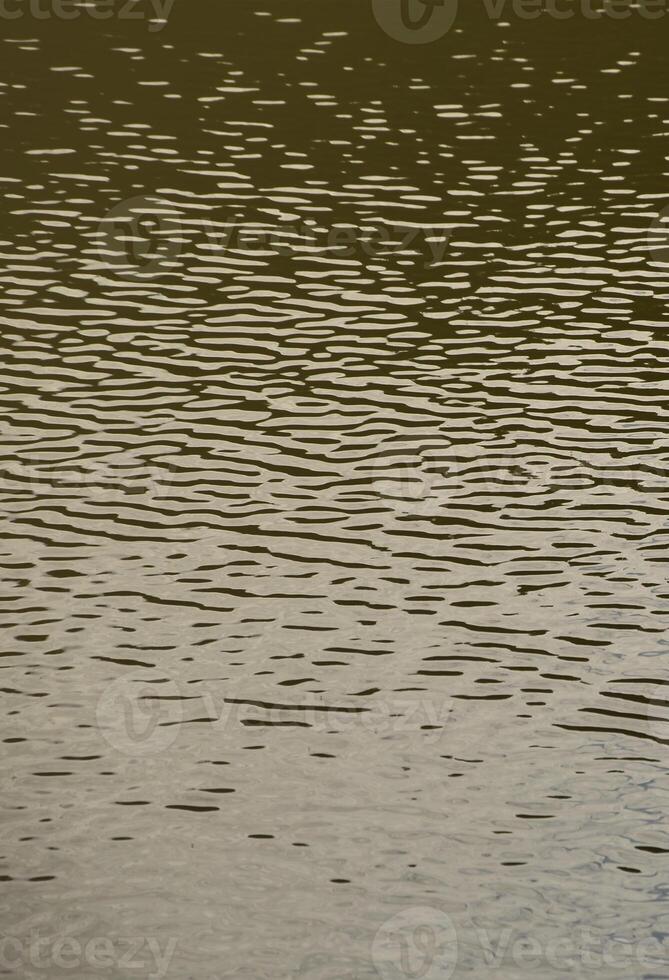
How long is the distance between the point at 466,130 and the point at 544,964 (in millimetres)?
31854

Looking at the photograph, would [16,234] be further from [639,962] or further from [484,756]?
[639,962]

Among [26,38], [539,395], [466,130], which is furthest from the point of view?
[26,38]

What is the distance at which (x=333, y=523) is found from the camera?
2717 centimetres

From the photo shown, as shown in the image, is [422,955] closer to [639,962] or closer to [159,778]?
[639,962]

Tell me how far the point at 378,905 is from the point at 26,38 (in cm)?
4103

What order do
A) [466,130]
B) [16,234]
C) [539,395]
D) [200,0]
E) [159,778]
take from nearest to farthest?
[159,778] < [539,395] < [16,234] < [466,130] < [200,0]

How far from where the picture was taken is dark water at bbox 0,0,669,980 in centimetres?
1888

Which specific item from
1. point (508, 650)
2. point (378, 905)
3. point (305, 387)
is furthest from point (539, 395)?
point (378, 905)

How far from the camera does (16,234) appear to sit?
128 ft

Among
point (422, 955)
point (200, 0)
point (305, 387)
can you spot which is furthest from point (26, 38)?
point (422, 955)

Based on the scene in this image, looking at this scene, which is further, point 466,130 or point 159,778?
point 466,130

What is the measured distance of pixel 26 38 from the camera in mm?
53188

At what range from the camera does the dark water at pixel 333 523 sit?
61.9 feet

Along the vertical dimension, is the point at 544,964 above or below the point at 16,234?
below
